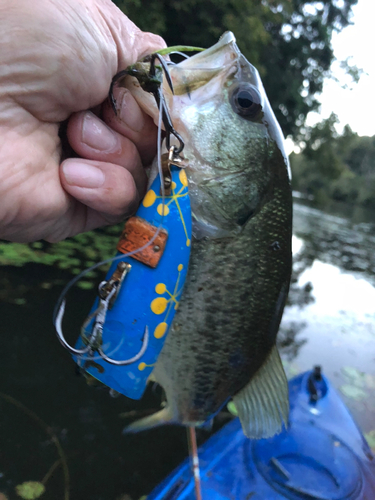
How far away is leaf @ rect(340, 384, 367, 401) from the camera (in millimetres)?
3990

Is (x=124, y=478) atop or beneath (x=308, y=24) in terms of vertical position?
beneath

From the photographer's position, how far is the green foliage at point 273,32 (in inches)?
A: 310

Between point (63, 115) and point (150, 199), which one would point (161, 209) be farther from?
point (63, 115)

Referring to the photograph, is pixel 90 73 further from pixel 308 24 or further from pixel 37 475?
pixel 308 24

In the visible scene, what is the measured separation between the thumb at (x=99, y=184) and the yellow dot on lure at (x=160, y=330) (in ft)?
1.84

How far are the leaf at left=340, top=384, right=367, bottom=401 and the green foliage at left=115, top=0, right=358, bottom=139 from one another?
7322 mm

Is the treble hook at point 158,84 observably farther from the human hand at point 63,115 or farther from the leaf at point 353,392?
the leaf at point 353,392

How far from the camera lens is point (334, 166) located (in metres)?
18.5

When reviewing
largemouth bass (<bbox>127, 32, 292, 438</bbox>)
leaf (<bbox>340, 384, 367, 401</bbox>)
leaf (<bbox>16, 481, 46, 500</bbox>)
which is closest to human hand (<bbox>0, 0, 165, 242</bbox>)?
largemouth bass (<bbox>127, 32, 292, 438</bbox>)

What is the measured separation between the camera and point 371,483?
2.40 metres

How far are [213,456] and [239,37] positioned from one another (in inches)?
369

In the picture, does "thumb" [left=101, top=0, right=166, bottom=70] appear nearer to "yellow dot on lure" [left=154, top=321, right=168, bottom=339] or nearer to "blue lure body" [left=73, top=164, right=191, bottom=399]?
"blue lure body" [left=73, top=164, right=191, bottom=399]

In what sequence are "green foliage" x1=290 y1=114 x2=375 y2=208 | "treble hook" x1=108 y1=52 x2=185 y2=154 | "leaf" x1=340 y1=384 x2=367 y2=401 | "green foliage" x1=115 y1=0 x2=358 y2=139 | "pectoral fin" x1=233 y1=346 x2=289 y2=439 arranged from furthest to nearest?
"green foliage" x1=290 y1=114 x2=375 y2=208 < "green foliage" x1=115 y1=0 x2=358 y2=139 < "leaf" x1=340 y1=384 x2=367 y2=401 < "pectoral fin" x1=233 y1=346 x2=289 y2=439 < "treble hook" x1=108 y1=52 x2=185 y2=154

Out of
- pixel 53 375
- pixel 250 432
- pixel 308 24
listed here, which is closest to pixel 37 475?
pixel 53 375
